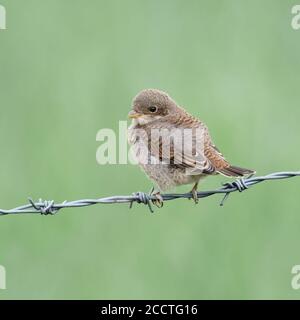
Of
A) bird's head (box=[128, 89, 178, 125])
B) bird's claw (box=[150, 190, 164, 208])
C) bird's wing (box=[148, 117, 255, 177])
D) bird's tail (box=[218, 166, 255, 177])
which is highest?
bird's head (box=[128, 89, 178, 125])

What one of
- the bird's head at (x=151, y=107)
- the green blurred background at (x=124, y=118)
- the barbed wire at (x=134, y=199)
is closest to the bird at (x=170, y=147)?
the bird's head at (x=151, y=107)

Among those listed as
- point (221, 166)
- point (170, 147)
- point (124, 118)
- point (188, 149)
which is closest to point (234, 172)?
point (221, 166)

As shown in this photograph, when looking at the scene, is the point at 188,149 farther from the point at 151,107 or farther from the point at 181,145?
the point at 151,107

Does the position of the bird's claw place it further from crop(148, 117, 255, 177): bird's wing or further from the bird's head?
the bird's head

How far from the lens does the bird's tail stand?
7828mm

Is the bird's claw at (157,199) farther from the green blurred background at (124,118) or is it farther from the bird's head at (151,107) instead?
the green blurred background at (124,118)

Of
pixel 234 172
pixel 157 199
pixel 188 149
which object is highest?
pixel 188 149

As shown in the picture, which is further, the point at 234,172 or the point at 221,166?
the point at 221,166

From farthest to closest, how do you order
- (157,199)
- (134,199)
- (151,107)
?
(151,107), (157,199), (134,199)

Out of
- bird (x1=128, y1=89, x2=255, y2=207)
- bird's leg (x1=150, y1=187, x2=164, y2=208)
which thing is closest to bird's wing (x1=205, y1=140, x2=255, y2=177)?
bird (x1=128, y1=89, x2=255, y2=207)

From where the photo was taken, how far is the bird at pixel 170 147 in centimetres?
798

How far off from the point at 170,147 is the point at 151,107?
1.94 ft

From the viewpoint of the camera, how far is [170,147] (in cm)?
808
